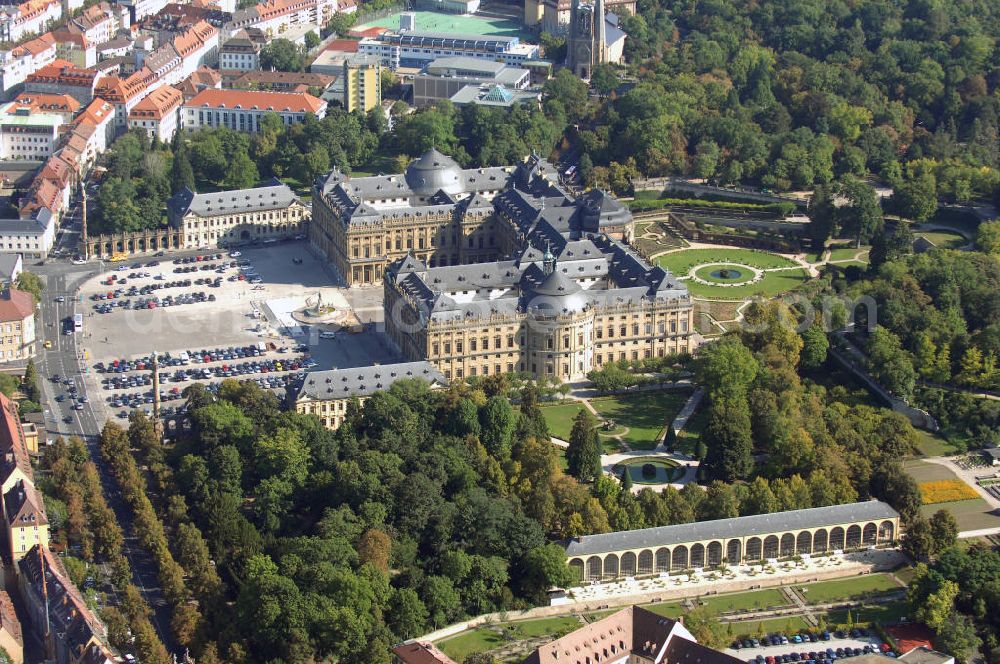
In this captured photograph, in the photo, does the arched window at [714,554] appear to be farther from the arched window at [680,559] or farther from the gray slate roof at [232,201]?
the gray slate roof at [232,201]

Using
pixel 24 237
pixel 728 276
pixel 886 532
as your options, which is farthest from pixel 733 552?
pixel 24 237

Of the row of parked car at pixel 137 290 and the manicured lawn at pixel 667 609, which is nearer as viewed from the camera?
the manicured lawn at pixel 667 609

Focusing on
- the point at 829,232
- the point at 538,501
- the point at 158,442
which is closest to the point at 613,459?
the point at 538,501

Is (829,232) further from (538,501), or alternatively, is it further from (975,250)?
(538,501)

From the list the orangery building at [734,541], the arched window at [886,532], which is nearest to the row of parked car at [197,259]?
the orangery building at [734,541]

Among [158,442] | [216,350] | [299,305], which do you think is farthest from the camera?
[299,305]

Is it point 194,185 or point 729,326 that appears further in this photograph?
point 194,185
